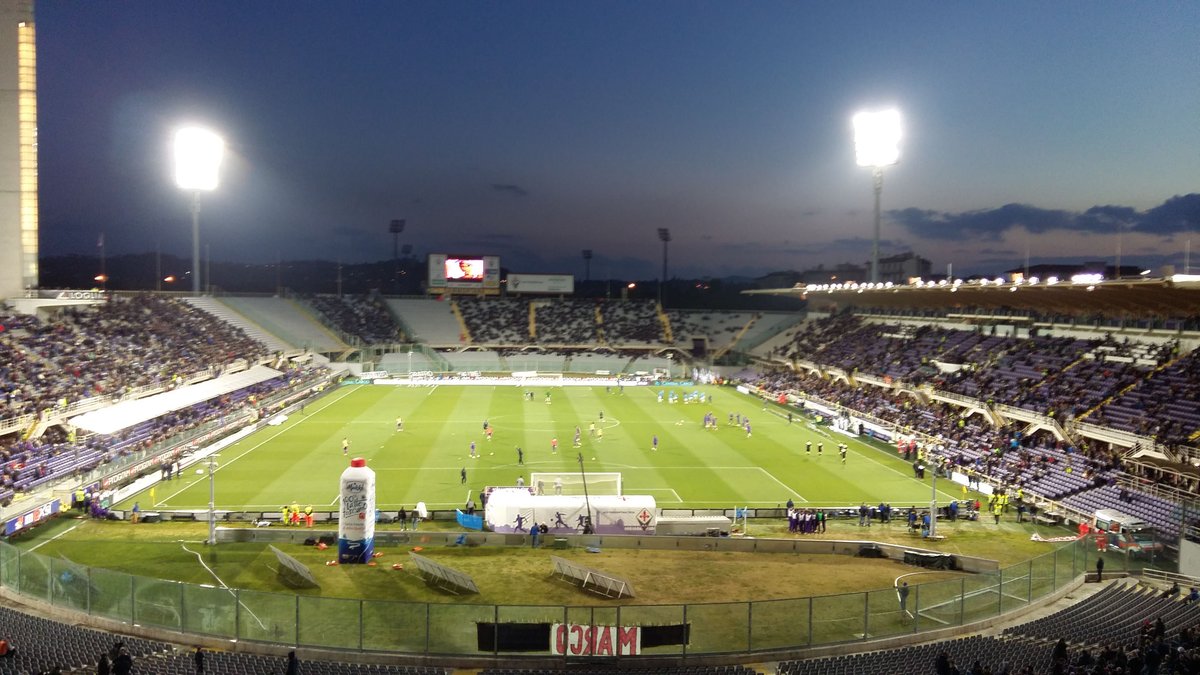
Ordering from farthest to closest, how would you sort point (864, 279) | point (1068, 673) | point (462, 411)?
point (864, 279), point (462, 411), point (1068, 673)

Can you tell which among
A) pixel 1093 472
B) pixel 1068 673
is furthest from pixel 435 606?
pixel 1093 472

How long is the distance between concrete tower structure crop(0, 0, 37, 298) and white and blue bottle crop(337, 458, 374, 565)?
33.7 metres

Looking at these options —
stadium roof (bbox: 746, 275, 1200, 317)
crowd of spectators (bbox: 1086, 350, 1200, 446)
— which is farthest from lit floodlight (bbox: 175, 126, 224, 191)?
crowd of spectators (bbox: 1086, 350, 1200, 446)

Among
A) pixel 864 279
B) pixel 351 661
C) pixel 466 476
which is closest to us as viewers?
pixel 351 661

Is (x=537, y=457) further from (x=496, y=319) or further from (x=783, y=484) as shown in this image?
(x=496, y=319)

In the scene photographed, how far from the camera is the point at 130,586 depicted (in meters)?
15.9

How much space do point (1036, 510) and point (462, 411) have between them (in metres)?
36.8

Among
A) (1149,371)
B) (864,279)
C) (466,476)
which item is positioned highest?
(864,279)

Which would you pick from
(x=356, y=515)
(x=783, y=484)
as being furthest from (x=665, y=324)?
(x=356, y=515)

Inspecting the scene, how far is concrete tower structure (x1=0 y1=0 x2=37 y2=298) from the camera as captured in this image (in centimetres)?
4122

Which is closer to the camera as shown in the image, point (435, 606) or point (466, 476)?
point (435, 606)

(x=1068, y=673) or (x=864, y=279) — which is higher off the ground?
(x=864, y=279)

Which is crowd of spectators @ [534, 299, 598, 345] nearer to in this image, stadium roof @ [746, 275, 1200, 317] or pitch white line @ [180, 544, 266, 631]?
stadium roof @ [746, 275, 1200, 317]

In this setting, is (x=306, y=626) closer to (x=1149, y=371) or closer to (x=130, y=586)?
(x=130, y=586)
